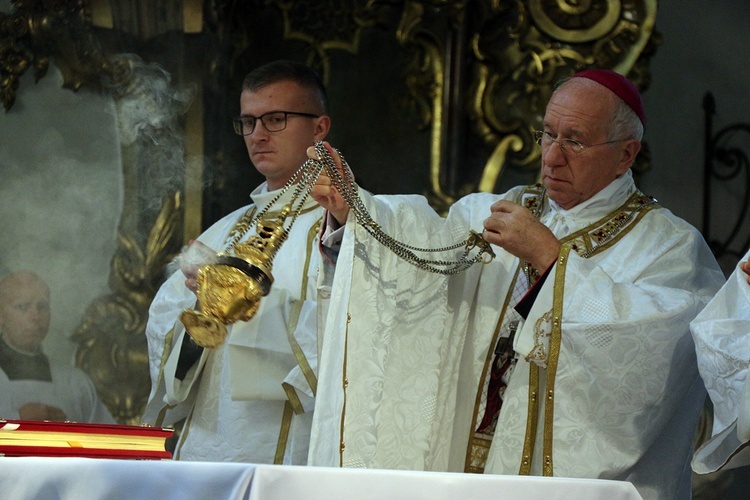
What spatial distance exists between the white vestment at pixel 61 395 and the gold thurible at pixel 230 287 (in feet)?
7.06

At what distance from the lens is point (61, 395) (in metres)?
4.83

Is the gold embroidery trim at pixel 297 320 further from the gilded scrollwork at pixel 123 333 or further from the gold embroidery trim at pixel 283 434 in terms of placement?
the gilded scrollwork at pixel 123 333

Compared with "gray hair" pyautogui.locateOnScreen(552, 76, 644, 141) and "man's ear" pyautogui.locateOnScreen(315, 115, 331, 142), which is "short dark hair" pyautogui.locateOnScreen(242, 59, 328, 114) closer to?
"man's ear" pyautogui.locateOnScreen(315, 115, 331, 142)

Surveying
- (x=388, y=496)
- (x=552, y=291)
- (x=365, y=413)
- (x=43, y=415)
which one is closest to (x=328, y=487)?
(x=388, y=496)

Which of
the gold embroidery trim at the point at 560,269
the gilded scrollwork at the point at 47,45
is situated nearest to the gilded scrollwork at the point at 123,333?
the gilded scrollwork at the point at 47,45

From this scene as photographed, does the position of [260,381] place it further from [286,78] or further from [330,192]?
[286,78]

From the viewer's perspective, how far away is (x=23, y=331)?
4.88 m

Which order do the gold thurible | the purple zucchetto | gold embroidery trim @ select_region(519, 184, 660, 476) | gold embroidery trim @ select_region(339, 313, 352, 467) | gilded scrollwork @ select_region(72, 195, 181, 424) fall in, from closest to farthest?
the gold thurible → gold embroidery trim @ select_region(339, 313, 352, 467) → gold embroidery trim @ select_region(519, 184, 660, 476) → the purple zucchetto → gilded scrollwork @ select_region(72, 195, 181, 424)

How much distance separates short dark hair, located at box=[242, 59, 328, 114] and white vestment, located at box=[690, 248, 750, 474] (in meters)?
1.85

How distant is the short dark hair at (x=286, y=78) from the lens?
14.6ft

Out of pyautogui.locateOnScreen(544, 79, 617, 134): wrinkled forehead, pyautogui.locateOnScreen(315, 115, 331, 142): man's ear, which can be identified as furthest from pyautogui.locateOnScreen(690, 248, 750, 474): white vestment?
pyautogui.locateOnScreen(315, 115, 331, 142): man's ear

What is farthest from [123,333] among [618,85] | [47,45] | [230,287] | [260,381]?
[230,287]

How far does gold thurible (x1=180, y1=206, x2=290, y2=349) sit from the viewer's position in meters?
→ 2.73

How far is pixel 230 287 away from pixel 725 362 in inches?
47.5
